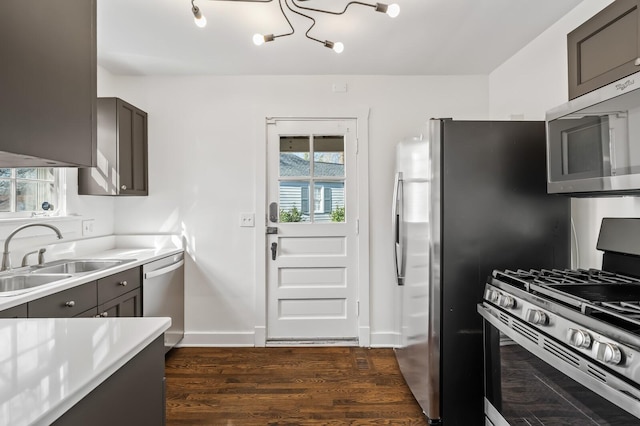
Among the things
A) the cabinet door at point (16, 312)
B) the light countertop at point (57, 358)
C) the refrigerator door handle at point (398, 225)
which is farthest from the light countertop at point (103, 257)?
the refrigerator door handle at point (398, 225)

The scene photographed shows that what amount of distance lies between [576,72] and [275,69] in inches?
85.7

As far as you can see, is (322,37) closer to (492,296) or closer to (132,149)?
(132,149)

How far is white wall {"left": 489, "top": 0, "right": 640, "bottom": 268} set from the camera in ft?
6.36

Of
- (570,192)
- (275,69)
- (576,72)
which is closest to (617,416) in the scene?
(570,192)

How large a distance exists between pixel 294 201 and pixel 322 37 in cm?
136

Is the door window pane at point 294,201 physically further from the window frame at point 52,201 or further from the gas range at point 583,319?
the gas range at point 583,319

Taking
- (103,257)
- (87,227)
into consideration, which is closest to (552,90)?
(103,257)

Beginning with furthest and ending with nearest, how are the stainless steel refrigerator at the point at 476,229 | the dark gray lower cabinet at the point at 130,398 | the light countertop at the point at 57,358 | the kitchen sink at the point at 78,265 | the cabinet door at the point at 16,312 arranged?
the kitchen sink at the point at 78,265, the stainless steel refrigerator at the point at 476,229, the cabinet door at the point at 16,312, the dark gray lower cabinet at the point at 130,398, the light countertop at the point at 57,358

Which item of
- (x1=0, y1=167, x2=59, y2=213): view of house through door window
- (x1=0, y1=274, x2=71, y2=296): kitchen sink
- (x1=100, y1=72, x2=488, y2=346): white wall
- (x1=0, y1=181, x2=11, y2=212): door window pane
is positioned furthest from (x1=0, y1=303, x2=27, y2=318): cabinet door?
(x1=100, y1=72, x2=488, y2=346): white wall

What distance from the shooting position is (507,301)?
58.9 inches

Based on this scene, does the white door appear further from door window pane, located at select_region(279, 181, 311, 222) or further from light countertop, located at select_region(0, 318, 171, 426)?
light countertop, located at select_region(0, 318, 171, 426)

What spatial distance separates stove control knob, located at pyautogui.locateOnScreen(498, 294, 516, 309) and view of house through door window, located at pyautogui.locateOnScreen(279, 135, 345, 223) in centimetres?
181

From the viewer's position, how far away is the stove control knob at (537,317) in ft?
4.17

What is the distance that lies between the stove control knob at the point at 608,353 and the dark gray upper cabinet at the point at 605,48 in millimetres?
1125
